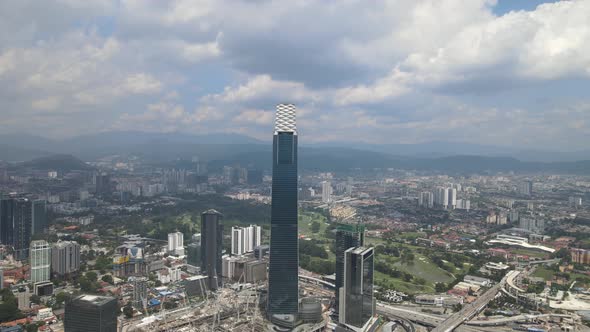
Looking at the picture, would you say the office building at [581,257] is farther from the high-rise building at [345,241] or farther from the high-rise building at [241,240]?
the high-rise building at [241,240]

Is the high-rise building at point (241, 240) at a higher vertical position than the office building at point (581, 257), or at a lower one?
higher

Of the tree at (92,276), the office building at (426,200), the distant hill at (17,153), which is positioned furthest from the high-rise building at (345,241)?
the distant hill at (17,153)

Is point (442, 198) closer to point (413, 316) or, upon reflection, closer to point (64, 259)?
point (413, 316)

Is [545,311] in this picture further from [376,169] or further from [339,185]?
[376,169]

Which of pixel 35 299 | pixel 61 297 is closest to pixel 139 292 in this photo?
pixel 61 297

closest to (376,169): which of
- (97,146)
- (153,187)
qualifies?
(153,187)
